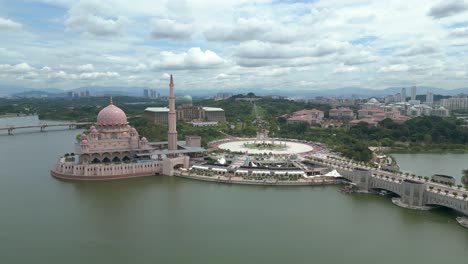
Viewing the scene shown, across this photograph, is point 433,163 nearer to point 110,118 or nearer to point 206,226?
point 206,226

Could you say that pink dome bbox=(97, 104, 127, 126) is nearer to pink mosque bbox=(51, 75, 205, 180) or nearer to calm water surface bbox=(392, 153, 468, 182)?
pink mosque bbox=(51, 75, 205, 180)

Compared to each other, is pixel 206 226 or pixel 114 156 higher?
pixel 114 156

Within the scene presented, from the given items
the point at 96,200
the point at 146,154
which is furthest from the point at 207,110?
the point at 96,200

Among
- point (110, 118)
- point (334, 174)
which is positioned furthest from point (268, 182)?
point (110, 118)

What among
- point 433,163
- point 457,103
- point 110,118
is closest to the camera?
point 110,118

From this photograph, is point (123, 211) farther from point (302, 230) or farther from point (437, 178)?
point (437, 178)
